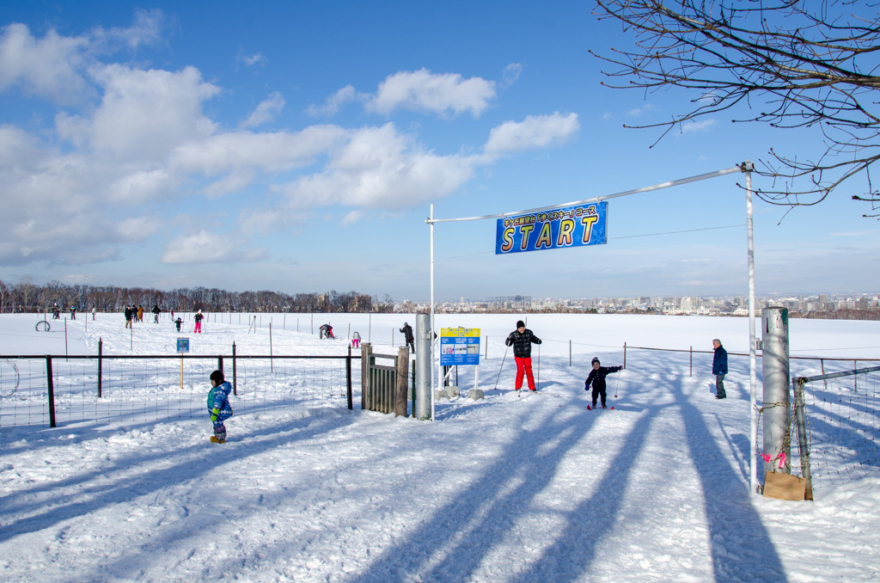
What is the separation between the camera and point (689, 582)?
3.66 m

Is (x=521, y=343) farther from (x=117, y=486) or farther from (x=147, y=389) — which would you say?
(x=147, y=389)

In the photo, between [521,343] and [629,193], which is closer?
[629,193]

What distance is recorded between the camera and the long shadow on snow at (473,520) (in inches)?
150

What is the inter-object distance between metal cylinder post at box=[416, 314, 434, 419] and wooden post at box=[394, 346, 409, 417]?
0.94ft

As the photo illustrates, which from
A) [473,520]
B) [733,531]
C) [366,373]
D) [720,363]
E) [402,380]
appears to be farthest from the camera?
[720,363]

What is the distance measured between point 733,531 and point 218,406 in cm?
672

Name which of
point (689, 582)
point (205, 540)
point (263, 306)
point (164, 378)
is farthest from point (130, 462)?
point (263, 306)

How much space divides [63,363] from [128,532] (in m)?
16.6

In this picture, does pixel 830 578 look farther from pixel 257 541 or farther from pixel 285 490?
pixel 285 490

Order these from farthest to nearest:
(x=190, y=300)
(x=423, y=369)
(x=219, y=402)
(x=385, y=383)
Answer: (x=190, y=300) < (x=385, y=383) < (x=423, y=369) < (x=219, y=402)

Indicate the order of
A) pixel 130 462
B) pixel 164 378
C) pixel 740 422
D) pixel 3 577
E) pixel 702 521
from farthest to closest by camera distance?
pixel 164 378 < pixel 740 422 < pixel 130 462 < pixel 702 521 < pixel 3 577

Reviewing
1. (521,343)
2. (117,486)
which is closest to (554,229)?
(521,343)

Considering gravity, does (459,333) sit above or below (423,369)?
above

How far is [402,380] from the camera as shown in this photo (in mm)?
9922
